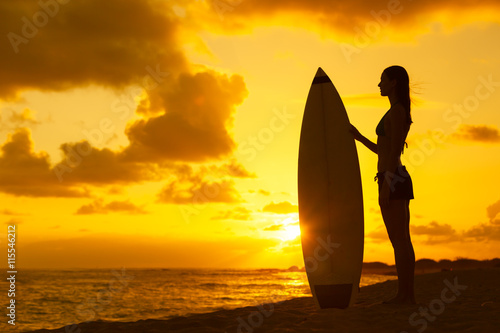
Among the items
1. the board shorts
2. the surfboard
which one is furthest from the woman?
the surfboard

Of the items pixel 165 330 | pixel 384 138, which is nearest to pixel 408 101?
pixel 384 138

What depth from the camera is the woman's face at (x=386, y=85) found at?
4680mm

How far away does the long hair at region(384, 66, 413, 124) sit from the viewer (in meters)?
4.64

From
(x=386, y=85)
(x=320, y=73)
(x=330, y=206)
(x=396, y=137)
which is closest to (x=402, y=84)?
(x=386, y=85)

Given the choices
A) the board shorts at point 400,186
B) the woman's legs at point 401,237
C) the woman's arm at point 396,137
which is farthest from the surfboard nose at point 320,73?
the woman's legs at point 401,237

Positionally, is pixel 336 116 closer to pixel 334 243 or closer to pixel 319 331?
pixel 334 243

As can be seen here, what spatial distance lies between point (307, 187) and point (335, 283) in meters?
1.22

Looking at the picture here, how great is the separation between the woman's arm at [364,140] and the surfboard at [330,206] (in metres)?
0.29

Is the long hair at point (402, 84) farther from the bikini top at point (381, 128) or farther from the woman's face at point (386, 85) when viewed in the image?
the bikini top at point (381, 128)

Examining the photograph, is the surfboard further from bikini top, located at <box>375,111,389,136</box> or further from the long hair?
the long hair

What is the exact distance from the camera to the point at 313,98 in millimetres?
6336

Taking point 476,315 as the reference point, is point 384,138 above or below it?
above

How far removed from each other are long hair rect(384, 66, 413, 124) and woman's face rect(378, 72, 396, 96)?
0.11ft

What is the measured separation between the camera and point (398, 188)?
4.43 metres
